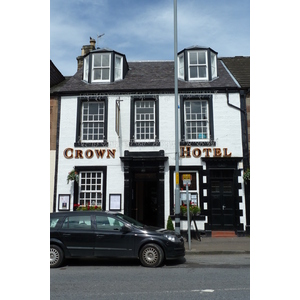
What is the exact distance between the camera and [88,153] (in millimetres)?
14047

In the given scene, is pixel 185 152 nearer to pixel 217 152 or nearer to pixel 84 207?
pixel 217 152

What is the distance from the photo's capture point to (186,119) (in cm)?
1434

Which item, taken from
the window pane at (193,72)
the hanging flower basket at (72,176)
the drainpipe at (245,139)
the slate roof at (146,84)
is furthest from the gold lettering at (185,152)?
the hanging flower basket at (72,176)

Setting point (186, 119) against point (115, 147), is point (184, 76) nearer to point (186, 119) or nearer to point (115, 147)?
point (186, 119)

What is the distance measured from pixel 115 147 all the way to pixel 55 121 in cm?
316

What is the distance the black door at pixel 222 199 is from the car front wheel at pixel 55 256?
24.0 ft

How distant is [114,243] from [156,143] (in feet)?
21.3

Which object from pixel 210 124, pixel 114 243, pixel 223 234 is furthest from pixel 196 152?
pixel 114 243

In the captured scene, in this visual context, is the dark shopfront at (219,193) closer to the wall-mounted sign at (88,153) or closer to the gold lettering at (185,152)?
the gold lettering at (185,152)

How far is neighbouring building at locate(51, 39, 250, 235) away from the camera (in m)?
13.6

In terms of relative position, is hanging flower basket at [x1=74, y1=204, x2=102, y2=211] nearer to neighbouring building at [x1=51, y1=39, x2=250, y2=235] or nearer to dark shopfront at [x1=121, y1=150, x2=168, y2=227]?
neighbouring building at [x1=51, y1=39, x2=250, y2=235]

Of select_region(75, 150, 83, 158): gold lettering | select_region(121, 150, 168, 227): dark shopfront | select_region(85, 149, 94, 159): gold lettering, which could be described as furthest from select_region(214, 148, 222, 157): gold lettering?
select_region(75, 150, 83, 158): gold lettering

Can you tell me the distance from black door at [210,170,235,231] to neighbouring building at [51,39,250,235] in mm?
43

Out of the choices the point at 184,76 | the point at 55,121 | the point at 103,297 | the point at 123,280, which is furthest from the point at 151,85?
the point at 103,297
